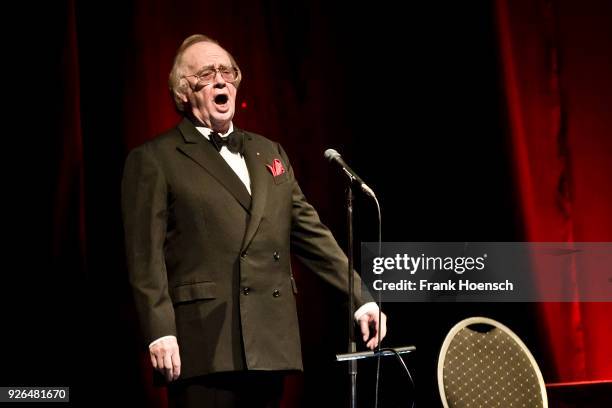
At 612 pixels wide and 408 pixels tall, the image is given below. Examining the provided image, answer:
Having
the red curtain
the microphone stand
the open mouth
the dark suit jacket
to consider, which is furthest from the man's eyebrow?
the red curtain

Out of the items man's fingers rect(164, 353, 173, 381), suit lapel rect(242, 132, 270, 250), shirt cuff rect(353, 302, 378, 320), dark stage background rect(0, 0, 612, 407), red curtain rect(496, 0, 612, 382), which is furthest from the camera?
red curtain rect(496, 0, 612, 382)

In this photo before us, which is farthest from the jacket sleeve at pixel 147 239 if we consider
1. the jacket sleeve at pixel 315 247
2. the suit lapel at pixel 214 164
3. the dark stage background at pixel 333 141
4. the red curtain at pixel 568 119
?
the red curtain at pixel 568 119

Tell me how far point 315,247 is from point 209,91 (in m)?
0.58

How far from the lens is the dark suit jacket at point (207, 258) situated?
85.4 inches

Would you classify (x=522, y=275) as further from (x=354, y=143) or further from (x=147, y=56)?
(x=147, y=56)

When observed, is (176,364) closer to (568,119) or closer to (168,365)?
(168,365)

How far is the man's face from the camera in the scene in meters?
2.43

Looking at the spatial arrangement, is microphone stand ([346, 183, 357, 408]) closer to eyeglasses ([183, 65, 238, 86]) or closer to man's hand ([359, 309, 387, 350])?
man's hand ([359, 309, 387, 350])

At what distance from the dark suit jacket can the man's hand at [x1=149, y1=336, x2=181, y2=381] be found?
2 cm

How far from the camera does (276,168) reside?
2461mm

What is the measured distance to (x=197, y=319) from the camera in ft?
7.20

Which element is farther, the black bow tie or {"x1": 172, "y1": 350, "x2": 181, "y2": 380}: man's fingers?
the black bow tie

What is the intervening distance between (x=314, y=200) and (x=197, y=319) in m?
1.50

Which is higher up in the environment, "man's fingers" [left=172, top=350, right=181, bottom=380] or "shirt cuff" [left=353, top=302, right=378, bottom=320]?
"shirt cuff" [left=353, top=302, right=378, bottom=320]
